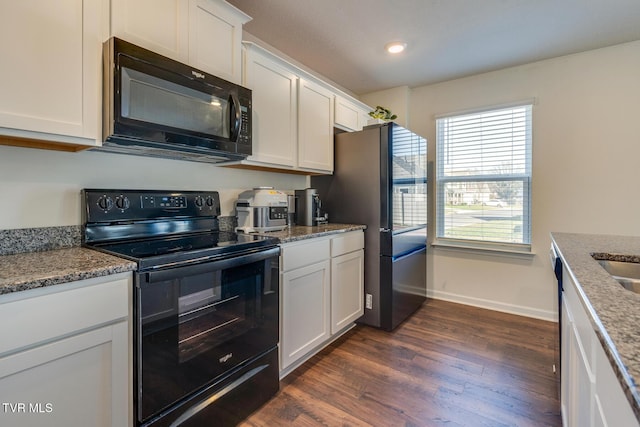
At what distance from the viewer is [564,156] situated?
274 cm

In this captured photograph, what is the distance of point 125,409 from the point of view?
1.14 metres

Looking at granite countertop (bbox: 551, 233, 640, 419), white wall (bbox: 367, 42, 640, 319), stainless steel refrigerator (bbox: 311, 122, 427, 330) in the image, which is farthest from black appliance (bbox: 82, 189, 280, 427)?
white wall (bbox: 367, 42, 640, 319)

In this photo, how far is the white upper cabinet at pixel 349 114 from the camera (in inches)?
109

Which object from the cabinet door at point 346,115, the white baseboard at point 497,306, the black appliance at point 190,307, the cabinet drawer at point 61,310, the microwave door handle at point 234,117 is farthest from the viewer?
the white baseboard at point 497,306

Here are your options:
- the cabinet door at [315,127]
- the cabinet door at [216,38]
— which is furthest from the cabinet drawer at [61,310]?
the cabinet door at [315,127]

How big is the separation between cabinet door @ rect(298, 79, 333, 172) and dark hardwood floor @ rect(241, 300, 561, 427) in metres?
1.44

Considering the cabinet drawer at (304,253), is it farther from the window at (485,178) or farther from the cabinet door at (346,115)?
the window at (485,178)

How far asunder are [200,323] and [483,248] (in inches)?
110

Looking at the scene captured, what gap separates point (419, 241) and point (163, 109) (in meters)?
2.47

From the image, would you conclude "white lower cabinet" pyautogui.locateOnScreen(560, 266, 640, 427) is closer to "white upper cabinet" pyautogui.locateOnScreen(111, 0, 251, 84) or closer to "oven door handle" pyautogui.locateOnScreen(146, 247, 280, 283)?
"oven door handle" pyautogui.locateOnScreen(146, 247, 280, 283)

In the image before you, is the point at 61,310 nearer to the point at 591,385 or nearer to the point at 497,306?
the point at 591,385

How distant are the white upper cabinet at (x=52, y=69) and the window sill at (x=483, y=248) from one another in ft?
10.3

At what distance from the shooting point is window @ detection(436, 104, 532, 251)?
2.94 meters

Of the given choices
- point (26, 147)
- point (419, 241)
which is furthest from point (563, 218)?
point (26, 147)
